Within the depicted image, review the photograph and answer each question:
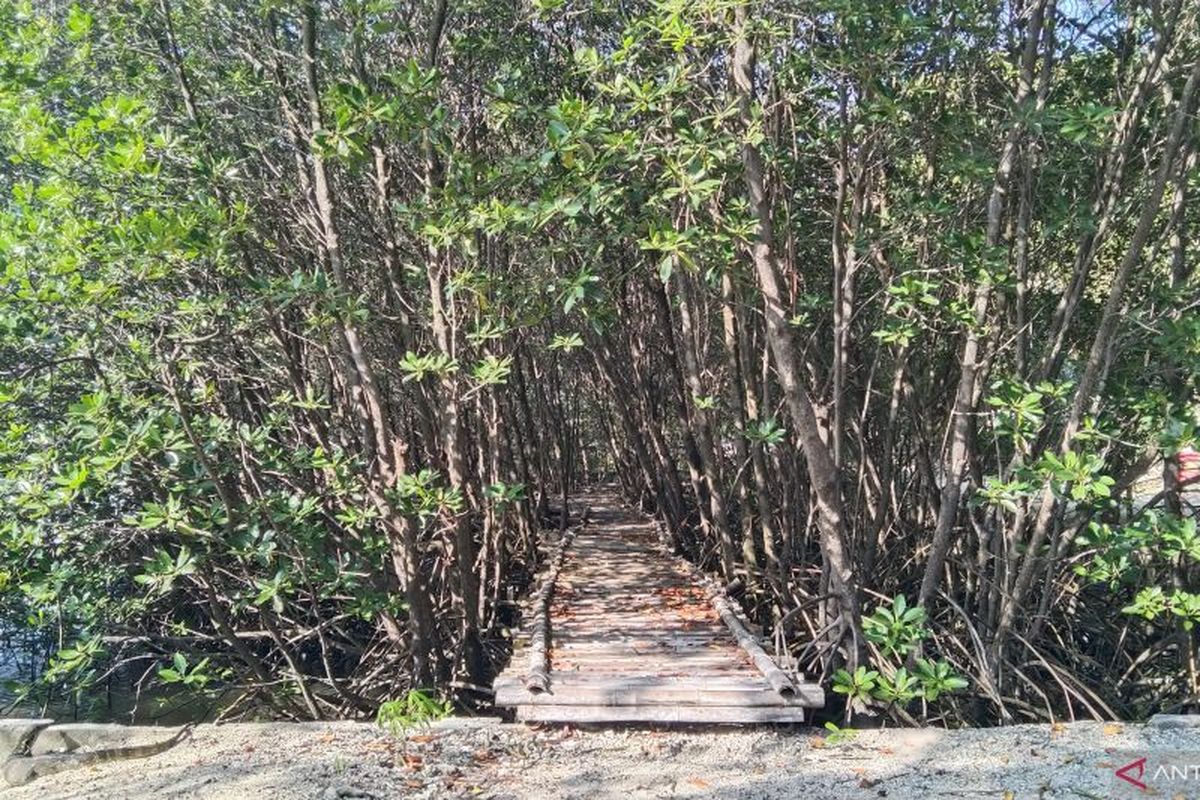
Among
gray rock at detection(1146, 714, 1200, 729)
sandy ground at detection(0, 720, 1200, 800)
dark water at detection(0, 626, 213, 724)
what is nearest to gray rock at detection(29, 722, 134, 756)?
sandy ground at detection(0, 720, 1200, 800)

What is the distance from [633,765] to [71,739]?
8.66 ft

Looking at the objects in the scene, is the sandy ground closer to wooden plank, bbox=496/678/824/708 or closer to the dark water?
wooden plank, bbox=496/678/824/708

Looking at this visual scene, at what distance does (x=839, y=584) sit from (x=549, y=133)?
9.68 ft

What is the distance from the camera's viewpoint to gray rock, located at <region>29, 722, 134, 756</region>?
4.18 metres

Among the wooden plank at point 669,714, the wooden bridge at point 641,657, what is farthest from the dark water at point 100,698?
the wooden plank at point 669,714

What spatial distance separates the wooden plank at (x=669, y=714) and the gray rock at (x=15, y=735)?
7.58 ft

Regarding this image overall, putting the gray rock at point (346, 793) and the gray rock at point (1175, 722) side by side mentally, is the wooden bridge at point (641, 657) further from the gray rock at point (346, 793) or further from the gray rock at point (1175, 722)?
the gray rock at point (1175, 722)

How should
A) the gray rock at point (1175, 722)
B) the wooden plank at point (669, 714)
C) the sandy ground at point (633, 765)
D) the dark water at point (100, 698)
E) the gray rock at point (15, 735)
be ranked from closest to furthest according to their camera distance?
the sandy ground at point (633, 765)
the gray rock at point (1175, 722)
the gray rock at point (15, 735)
the wooden plank at point (669, 714)
the dark water at point (100, 698)

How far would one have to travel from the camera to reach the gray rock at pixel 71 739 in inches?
165

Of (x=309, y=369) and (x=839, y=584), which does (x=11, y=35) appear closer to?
(x=309, y=369)

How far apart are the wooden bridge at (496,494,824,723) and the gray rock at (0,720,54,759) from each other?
2186 mm

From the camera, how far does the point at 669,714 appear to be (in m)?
4.46

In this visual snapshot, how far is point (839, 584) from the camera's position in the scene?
16.7ft

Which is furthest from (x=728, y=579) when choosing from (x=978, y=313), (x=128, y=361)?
(x=128, y=361)
